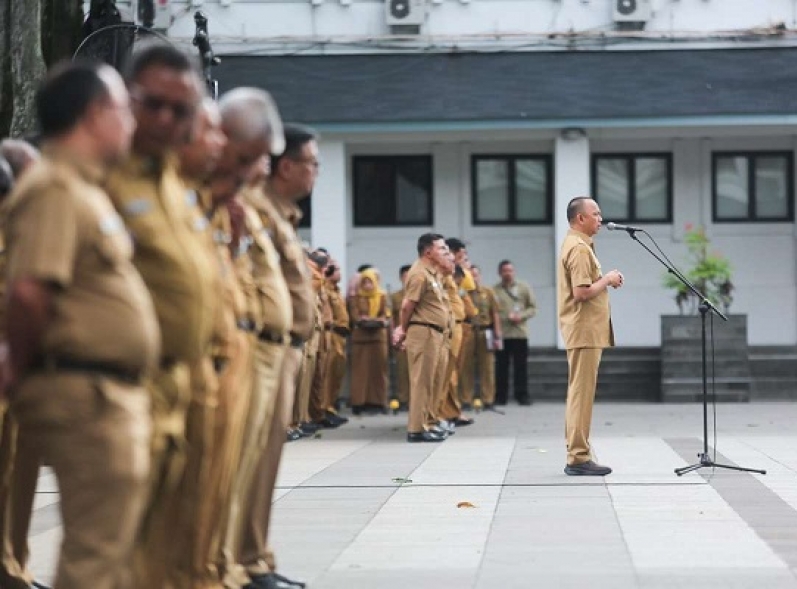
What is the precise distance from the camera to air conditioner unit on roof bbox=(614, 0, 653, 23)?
29.7m

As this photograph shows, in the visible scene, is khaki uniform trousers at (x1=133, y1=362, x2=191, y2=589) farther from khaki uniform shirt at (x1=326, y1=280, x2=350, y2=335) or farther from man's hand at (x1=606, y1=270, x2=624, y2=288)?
khaki uniform shirt at (x1=326, y1=280, x2=350, y2=335)

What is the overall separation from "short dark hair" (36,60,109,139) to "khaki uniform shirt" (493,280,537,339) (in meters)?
21.6

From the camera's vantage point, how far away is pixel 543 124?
2967 cm

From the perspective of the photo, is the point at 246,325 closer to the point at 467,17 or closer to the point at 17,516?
the point at 17,516

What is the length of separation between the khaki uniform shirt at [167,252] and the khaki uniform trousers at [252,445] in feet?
4.23

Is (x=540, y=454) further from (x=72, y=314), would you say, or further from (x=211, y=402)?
(x=72, y=314)

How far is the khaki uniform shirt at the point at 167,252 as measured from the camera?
6453 millimetres

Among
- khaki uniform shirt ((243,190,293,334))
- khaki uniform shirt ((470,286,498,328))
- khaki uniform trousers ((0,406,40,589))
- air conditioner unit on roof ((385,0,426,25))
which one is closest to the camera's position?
khaki uniform shirt ((243,190,293,334))

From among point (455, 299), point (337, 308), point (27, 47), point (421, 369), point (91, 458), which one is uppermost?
point (27, 47)

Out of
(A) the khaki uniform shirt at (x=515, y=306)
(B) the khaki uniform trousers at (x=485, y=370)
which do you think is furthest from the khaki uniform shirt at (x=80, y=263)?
(A) the khaki uniform shirt at (x=515, y=306)

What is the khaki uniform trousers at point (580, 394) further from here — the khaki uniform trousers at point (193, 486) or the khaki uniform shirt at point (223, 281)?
the khaki uniform trousers at point (193, 486)

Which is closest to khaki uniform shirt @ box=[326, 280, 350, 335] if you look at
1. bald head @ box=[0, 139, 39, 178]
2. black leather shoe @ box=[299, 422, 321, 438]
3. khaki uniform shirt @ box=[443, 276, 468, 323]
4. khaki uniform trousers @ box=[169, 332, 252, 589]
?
khaki uniform shirt @ box=[443, 276, 468, 323]

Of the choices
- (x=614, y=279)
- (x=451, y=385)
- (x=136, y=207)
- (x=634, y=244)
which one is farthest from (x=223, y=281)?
(x=634, y=244)

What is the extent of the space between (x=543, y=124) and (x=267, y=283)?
21.8 m
